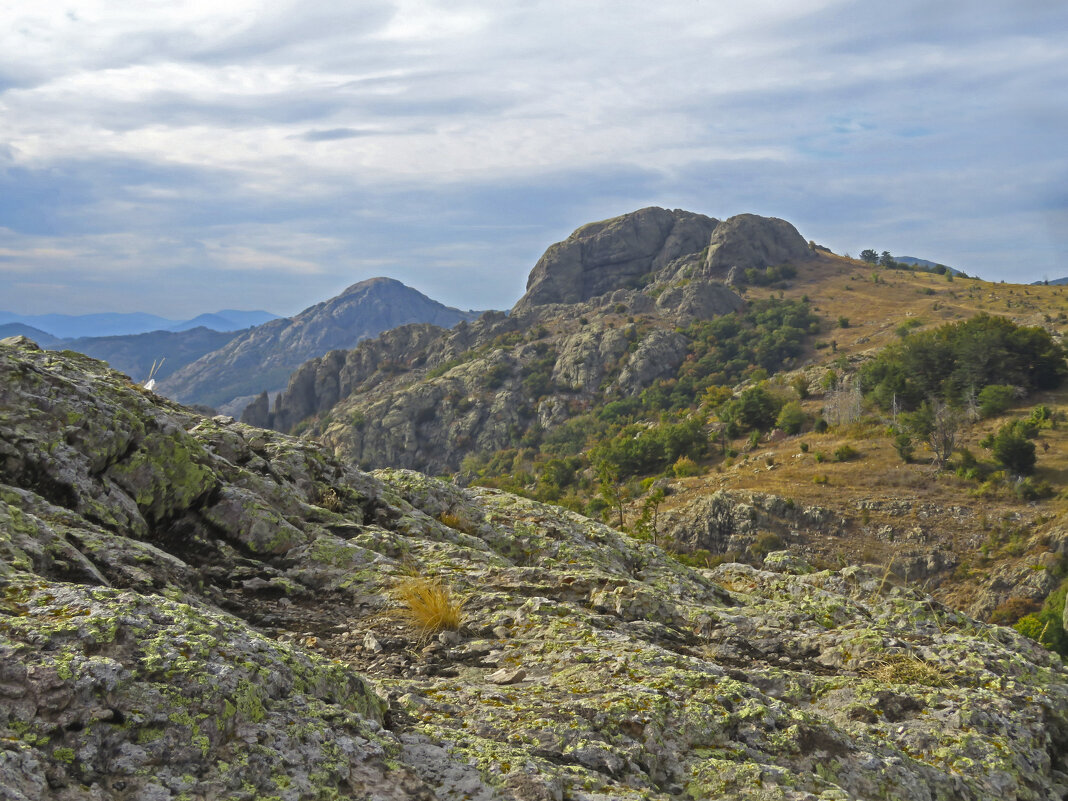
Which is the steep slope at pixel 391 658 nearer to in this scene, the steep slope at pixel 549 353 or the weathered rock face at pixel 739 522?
the weathered rock face at pixel 739 522

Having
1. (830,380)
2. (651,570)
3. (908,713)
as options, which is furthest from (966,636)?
(830,380)

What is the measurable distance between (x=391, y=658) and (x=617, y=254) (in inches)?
7234

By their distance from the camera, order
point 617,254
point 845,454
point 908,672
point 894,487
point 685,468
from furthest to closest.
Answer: point 617,254
point 685,468
point 845,454
point 894,487
point 908,672

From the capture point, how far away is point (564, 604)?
7.50 metres

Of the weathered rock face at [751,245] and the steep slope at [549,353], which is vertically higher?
the weathered rock face at [751,245]

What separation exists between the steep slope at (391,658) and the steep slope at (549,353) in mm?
110711

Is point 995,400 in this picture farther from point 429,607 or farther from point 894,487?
point 429,607

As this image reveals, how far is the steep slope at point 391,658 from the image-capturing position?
3885mm

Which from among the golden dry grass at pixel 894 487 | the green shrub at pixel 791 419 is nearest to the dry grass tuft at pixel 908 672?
the golden dry grass at pixel 894 487

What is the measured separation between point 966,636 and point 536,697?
215 inches

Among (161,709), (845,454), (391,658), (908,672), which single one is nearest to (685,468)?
(845,454)

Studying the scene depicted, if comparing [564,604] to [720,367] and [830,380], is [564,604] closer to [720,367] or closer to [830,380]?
[830,380]

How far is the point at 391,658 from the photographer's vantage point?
6.56 m

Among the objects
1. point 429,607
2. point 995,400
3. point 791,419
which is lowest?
point 429,607
